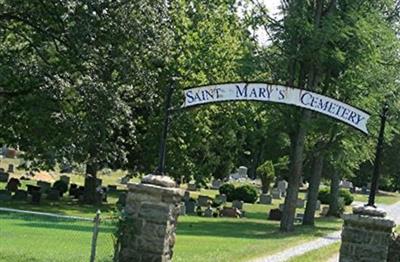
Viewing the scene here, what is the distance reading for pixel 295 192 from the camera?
27531 millimetres

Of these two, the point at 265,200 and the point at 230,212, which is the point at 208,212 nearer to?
the point at 230,212

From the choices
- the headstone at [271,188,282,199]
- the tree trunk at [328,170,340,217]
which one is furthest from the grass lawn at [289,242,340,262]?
the headstone at [271,188,282,199]

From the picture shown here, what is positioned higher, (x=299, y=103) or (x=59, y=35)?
(x=59, y=35)

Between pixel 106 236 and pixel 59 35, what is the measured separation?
704cm

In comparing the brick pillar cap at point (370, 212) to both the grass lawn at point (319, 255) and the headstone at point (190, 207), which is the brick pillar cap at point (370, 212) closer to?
the grass lawn at point (319, 255)

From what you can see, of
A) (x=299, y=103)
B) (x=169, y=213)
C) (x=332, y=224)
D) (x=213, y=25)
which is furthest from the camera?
(x=213, y=25)

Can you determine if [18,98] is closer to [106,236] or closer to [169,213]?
[106,236]

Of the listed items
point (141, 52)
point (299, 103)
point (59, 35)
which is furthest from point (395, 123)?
point (299, 103)

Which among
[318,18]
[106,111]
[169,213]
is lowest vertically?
[169,213]

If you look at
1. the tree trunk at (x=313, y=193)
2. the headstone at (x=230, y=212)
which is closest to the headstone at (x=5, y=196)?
the headstone at (x=230, y=212)

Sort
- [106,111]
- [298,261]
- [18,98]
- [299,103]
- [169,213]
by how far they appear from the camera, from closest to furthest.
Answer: [169,213], [299,103], [298,261], [106,111], [18,98]

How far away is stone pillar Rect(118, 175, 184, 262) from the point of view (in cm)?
1112

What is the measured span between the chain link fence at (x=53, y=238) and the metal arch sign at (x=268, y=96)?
2.77 metres

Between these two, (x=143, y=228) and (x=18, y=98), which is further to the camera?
(x=18, y=98)
